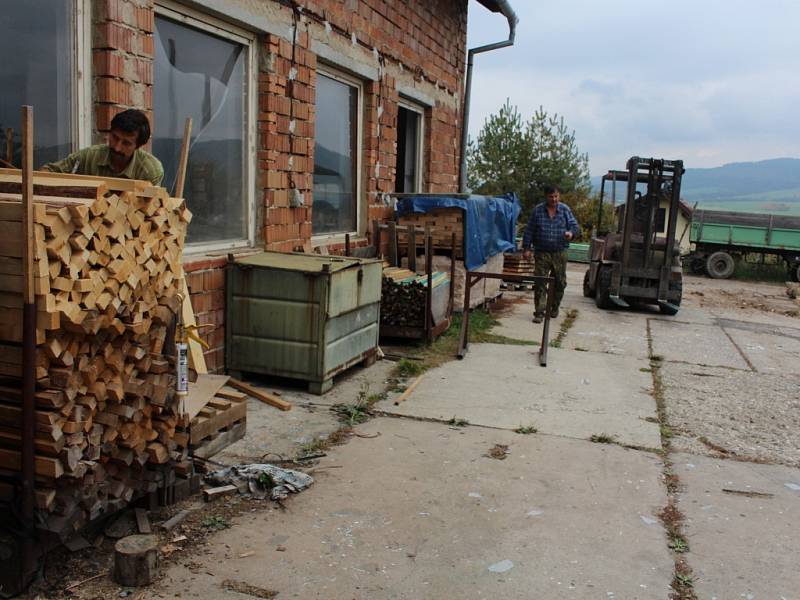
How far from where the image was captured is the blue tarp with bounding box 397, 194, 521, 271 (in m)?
9.23

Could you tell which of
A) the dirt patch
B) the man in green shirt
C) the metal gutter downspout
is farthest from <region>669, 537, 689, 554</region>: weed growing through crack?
the dirt patch

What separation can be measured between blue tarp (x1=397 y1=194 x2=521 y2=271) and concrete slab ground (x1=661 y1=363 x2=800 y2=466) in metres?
2.78

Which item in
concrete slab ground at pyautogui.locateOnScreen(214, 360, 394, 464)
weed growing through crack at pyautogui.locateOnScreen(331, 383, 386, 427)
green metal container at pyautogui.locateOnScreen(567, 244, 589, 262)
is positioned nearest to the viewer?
concrete slab ground at pyautogui.locateOnScreen(214, 360, 394, 464)

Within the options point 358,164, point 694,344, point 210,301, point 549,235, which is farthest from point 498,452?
point 549,235

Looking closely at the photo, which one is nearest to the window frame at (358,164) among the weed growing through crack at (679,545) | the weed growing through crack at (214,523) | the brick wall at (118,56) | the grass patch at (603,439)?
the brick wall at (118,56)

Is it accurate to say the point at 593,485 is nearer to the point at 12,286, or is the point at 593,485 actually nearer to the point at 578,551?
the point at 578,551

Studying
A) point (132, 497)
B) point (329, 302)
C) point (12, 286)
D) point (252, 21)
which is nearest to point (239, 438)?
point (132, 497)

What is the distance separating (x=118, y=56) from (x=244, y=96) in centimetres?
180

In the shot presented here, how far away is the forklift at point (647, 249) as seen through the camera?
11.6 meters

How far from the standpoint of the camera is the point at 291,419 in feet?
17.8

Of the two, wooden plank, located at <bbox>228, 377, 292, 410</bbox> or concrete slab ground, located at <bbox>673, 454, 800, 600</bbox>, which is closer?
concrete slab ground, located at <bbox>673, 454, 800, 600</bbox>

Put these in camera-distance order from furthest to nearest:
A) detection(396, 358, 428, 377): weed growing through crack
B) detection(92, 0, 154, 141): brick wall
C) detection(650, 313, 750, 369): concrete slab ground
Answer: detection(650, 313, 750, 369): concrete slab ground
detection(396, 358, 428, 377): weed growing through crack
detection(92, 0, 154, 141): brick wall

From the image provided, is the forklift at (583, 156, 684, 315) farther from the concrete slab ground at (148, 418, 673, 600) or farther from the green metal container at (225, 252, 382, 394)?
the concrete slab ground at (148, 418, 673, 600)

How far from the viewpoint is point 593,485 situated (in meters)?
4.46
